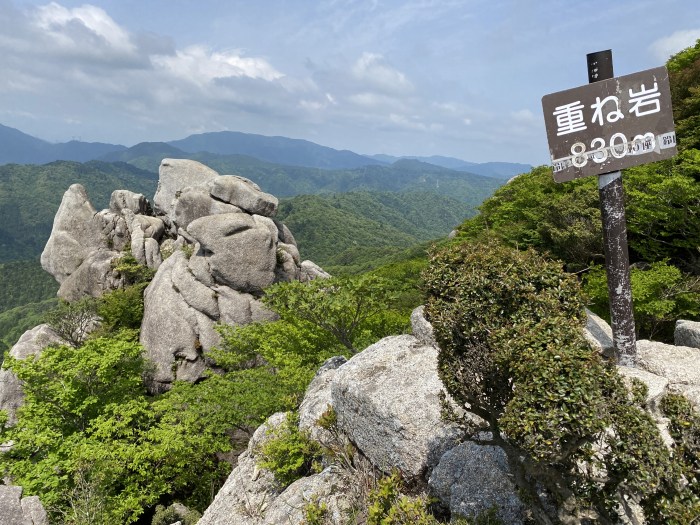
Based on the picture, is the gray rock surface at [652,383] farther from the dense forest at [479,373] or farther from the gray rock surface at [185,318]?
the gray rock surface at [185,318]

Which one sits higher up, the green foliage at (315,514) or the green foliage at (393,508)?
the green foliage at (393,508)

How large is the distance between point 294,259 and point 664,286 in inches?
1000

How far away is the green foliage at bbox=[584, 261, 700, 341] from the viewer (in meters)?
12.1

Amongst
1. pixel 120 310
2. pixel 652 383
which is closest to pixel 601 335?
pixel 652 383

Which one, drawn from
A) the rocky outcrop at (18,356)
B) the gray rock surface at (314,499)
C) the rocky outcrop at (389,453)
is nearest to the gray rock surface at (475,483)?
the rocky outcrop at (389,453)

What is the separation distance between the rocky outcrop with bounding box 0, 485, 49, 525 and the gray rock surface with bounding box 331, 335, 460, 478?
26.6 feet

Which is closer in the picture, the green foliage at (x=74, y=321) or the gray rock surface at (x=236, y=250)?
the green foliage at (x=74, y=321)

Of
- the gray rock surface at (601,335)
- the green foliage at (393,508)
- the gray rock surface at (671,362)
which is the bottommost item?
the green foliage at (393,508)

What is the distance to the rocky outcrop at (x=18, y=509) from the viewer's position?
966cm

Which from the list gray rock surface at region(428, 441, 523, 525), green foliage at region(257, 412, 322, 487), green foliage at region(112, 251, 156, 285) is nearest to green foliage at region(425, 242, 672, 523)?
gray rock surface at region(428, 441, 523, 525)

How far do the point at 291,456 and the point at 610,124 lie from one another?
10076 mm

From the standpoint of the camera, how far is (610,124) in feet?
25.4

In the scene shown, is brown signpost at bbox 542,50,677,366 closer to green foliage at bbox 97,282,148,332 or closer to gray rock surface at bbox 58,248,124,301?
green foliage at bbox 97,282,148,332

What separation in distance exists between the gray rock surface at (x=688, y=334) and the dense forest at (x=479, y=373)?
1596 mm
